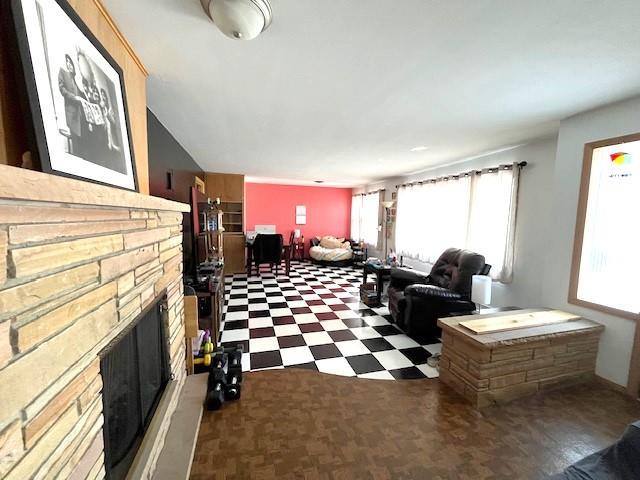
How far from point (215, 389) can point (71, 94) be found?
164cm

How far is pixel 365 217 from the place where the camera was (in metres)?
6.52

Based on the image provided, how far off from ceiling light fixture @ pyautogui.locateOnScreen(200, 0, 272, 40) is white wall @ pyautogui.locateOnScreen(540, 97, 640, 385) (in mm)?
2439

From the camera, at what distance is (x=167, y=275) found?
142 centimetres

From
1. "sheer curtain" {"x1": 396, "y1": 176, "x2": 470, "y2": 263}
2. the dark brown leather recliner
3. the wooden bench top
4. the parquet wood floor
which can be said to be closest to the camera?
the parquet wood floor

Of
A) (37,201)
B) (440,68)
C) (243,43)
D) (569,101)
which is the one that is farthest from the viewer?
(569,101)

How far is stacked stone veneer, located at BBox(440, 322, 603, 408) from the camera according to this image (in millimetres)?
1678

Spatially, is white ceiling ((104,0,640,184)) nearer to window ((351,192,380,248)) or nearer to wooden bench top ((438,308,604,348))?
wooden bench top ((438,308,604,348))

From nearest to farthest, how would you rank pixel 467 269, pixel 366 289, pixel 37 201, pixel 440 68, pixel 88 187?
pixel 37 201 → pixel 88 187 → pixel 440 68 → pixel 467 269 → pixel 366 289

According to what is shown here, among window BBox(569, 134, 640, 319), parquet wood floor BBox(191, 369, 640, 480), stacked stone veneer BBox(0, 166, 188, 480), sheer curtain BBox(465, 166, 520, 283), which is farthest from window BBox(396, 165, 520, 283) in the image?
stacked stone veneer BBox(0, 166, 188, 480)

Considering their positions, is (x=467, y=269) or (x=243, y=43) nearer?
(x=243, y=43)

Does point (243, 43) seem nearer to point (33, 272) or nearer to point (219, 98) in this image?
point (219, 98)

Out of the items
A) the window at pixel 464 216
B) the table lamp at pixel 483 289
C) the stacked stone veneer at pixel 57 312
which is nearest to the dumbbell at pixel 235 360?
the stacked stone veneer at pixel 57 312

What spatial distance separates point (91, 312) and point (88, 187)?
35cm

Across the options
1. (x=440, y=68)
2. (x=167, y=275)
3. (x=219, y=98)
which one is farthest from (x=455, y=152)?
(x=167, y=275)
